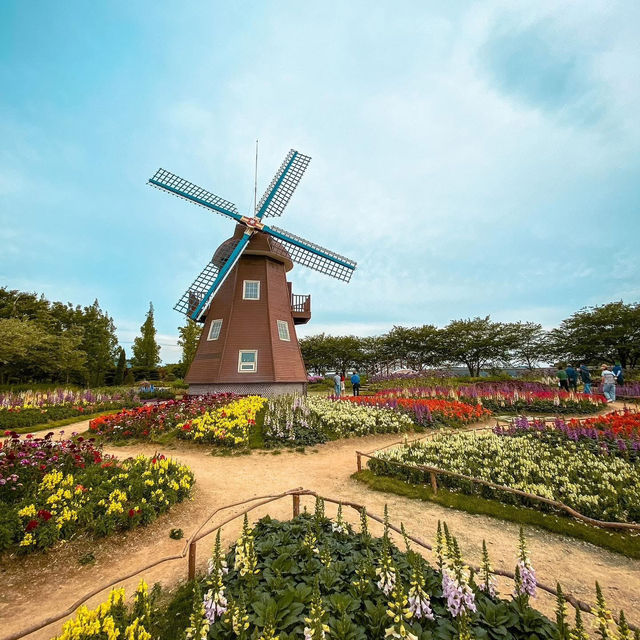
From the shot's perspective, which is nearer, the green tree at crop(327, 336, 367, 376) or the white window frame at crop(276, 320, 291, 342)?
the white window frame at crop(276, 320, 291, 342)

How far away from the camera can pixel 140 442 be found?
37.5ft

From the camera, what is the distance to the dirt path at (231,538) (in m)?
3.92

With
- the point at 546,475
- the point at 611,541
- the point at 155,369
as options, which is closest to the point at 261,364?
the point at 546,475

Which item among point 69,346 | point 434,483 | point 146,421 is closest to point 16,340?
point 69,346

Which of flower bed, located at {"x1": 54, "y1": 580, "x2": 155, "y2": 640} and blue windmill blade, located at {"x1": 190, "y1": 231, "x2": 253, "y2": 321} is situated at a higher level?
blue windmill blade, located at {"x1": 190, "y1": 231, "x2": 253, "y2": 321}

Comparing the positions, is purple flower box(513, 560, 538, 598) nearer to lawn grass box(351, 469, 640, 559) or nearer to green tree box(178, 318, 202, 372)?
lawn grass box(351, 469, 640, 559)

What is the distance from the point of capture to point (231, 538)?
5340mm

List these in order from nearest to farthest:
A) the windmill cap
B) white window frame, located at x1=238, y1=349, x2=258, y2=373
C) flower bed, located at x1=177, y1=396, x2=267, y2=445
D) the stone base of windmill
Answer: flower bed, located at x1=177, y1=396, x2=267, y2=445
the stone base of windmill
white window frame, located at x1=238, y1=349, x2=258, y2=373
the windmill cap

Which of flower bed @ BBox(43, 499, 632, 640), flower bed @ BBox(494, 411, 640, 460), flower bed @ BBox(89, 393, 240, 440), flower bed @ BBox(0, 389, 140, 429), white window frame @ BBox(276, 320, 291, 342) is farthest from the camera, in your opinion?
white window frame @ BBox(276, 320, 291, 342)

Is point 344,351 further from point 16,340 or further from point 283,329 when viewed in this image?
point 16,340

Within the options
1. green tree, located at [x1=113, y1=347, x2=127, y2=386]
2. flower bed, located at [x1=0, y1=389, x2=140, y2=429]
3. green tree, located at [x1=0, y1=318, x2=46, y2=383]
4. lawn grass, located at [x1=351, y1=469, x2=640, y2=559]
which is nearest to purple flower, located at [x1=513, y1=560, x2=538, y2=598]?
lawn grass, located at [x1=351, y1=469, x2=640, y2=559]

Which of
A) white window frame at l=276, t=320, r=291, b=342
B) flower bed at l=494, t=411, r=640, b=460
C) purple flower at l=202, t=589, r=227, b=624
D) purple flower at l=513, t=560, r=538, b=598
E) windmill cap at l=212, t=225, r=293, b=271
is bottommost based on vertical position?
flower bed at l=494, t=411, r=640, b=460

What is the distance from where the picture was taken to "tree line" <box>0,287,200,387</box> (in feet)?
84.1

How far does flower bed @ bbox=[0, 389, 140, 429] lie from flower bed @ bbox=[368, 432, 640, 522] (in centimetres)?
1558
